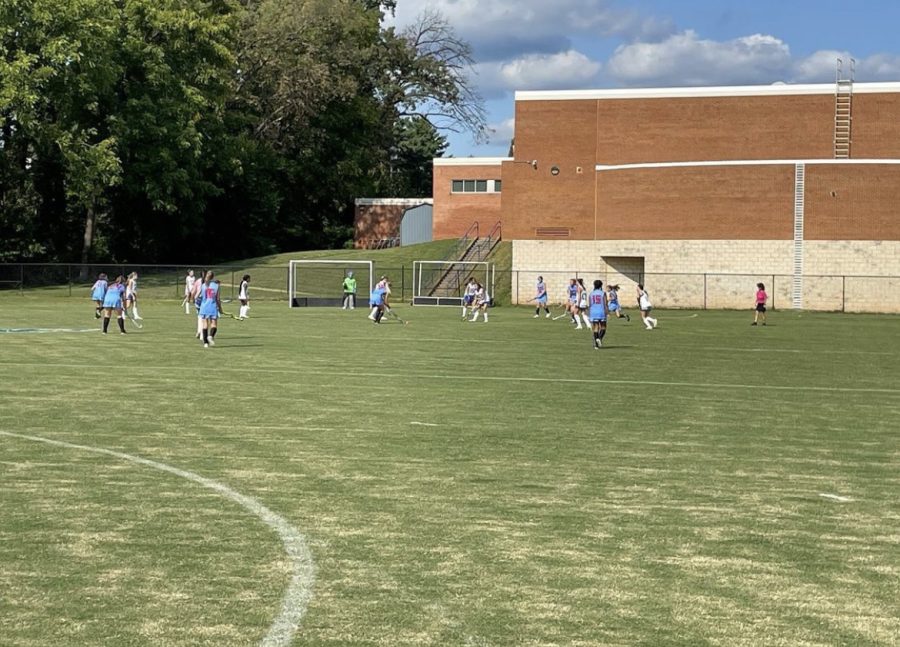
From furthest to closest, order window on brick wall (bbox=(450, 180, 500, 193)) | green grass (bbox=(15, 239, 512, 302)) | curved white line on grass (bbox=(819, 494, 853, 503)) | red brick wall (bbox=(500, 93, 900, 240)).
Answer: window on brick wall (bbox=(450, 180, 500, 193)), green grass (bbox=(15, 239, 512, 302)), red brick wall (bbox=(500, 93, 900, 240)), curved white line on grass (bbox=(819, 494, 853, 503))

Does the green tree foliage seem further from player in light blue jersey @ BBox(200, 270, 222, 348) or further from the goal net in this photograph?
player in light blue jersey @ BBox(200, 270, 222, 348)

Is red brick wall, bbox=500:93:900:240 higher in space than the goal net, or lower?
higher

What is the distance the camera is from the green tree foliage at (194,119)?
6606 cm

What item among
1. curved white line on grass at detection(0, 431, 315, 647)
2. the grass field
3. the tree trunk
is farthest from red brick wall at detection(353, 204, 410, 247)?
curved white line on grass at detection(0, 431, 315, 647)

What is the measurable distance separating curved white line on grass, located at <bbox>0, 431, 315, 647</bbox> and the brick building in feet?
168

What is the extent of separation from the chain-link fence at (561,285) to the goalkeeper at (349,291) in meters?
7.90

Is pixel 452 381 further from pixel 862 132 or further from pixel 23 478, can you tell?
pixel 862 132

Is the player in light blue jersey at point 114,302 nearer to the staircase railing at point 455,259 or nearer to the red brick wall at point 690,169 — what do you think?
the staircase railing at point 455,259

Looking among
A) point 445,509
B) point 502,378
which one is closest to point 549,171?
point 502,378

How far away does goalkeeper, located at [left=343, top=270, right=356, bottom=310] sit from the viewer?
187 feet

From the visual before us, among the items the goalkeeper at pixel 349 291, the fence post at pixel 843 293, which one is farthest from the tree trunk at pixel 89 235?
the fence post at pixel 843 293

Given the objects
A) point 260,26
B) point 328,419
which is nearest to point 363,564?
point 328,419

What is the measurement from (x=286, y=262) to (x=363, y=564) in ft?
230

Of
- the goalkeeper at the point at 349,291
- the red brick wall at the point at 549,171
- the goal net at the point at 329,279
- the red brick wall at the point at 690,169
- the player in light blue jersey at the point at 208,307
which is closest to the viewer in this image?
the player in light blue jersey at the point at 208,307
